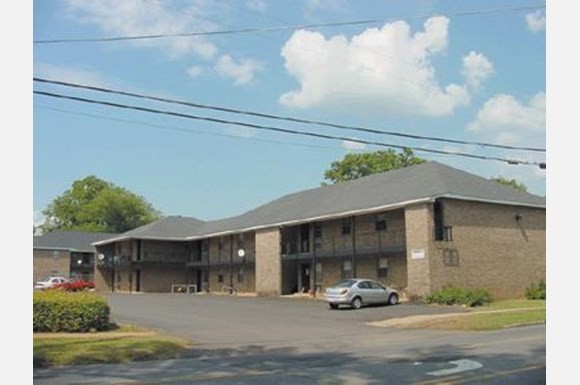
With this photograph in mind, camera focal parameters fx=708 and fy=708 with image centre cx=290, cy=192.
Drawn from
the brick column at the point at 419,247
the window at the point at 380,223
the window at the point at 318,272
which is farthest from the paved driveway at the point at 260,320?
the window at the point at 318,272

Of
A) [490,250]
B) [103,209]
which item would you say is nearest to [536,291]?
[490,250]

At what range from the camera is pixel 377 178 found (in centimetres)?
4150

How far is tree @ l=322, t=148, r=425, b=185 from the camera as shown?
6372cm

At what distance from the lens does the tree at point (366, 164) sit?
63719 millimetres

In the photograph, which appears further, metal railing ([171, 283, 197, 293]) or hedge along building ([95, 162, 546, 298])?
metal railing ([171, 283, 197, 293])

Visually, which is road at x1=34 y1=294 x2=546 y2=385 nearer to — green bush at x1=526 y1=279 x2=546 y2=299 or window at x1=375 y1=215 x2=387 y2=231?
green bush at x1=526 y1=279 x2=546 y2=299

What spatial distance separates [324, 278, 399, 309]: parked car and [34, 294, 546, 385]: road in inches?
141

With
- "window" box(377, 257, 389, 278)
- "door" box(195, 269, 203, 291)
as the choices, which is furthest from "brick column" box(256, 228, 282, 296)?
"door" box(195, 269, 203, 291)

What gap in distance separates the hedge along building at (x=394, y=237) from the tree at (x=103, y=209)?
28833mm

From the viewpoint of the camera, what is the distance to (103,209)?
80.4 meters

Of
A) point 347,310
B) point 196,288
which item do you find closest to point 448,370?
point 347,310

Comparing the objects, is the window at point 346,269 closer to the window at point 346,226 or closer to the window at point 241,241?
the window at point 346,226

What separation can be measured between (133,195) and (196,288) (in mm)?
29330

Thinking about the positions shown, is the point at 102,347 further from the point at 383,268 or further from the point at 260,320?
the point at 383,268
